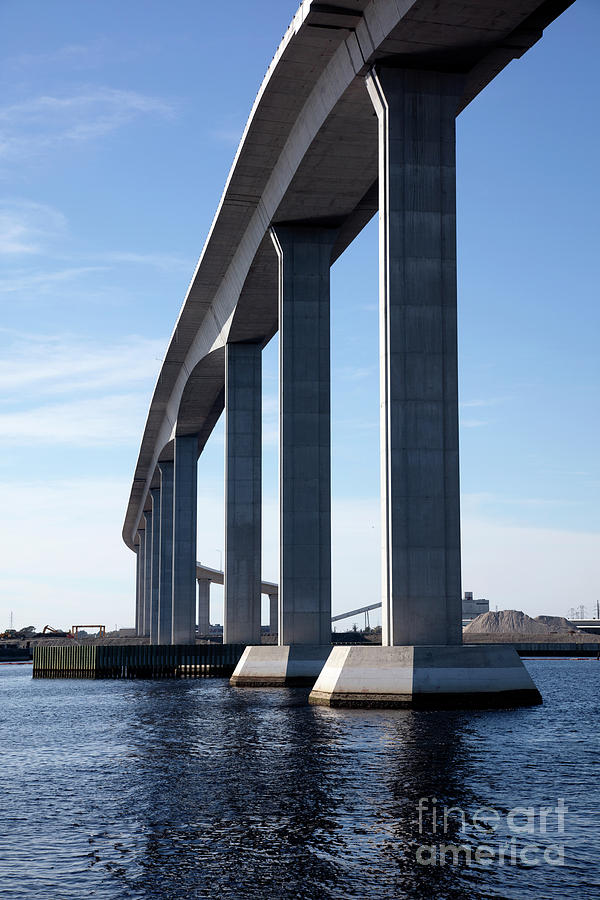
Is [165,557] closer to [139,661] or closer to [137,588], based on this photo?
[139,661]

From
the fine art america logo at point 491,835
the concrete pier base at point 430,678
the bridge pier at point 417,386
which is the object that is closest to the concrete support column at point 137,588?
the bridge pier at point 417,386

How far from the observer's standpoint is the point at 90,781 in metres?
18.2

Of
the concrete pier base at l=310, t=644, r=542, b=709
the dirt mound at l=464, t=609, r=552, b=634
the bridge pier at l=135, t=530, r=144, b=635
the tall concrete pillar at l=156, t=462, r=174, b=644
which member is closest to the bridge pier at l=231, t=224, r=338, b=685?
the concrete pier base at l=310, t=644, r=542, b=709

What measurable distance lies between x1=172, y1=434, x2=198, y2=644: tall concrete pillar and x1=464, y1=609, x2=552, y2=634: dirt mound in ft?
318

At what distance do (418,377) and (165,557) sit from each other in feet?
232

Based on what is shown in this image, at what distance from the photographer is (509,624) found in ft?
577

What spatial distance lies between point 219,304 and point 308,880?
5138cm

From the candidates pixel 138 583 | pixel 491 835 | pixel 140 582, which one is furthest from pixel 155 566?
pixel 491 835

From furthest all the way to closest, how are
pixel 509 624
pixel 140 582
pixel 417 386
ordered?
1. pixel 509 624
2. pixel 140 582
3. pixel 417 386

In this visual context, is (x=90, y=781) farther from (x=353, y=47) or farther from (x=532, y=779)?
(x=353, y=47)

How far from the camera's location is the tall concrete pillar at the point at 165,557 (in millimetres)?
98500

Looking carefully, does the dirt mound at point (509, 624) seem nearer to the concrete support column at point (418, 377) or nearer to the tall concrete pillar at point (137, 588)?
the tall concrete pillar at point (137, 588)

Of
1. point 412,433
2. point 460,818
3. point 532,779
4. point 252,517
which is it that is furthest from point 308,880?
point 252,517

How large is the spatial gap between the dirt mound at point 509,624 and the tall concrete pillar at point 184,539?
96.8 meters
